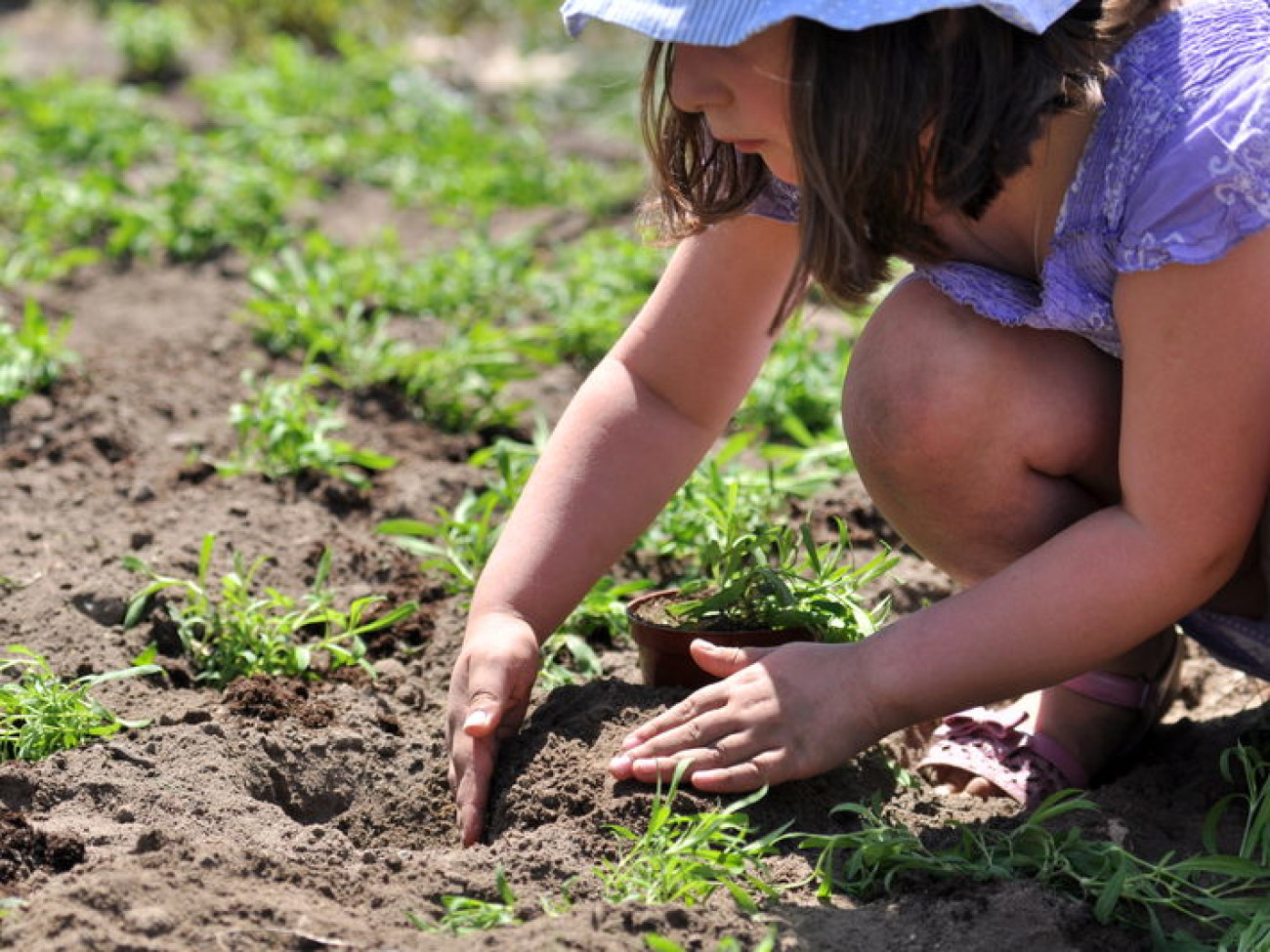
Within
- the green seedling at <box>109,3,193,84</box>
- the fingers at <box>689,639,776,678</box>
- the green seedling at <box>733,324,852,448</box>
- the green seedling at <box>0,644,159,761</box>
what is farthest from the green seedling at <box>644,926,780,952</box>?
the green seedling at <box>109,3,193,84</box>

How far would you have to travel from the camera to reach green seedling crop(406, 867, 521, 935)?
1.86 meters

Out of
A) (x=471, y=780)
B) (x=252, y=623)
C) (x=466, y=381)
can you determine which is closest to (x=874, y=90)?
(x=471, y=780)

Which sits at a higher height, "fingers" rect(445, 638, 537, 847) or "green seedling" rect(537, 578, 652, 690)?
"fingers" rect(445, 638, 537, 847)

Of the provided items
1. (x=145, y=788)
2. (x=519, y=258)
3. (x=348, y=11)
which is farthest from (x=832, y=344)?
(x=348, y=11)

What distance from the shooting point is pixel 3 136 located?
204 inches

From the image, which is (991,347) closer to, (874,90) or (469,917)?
(874,90)

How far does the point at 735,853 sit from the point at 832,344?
2.13 metres

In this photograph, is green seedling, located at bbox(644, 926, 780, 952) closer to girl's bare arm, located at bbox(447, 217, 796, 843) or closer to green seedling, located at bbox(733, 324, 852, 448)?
girl's bare arm, located at bbox(447, 217, 796, 843)

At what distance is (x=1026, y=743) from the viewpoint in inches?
98.0

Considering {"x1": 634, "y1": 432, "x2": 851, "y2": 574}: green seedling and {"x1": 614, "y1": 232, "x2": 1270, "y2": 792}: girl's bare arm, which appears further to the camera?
{"x1": 634, "y1": 432, "x2": 851, "y2": 574}: green seedling

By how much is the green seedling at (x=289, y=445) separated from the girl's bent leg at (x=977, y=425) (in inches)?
46.9

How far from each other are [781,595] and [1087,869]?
0.55 metres

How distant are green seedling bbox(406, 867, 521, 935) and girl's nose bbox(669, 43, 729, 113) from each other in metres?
0.91

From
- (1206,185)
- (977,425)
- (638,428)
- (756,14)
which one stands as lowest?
Result: (638,428)
